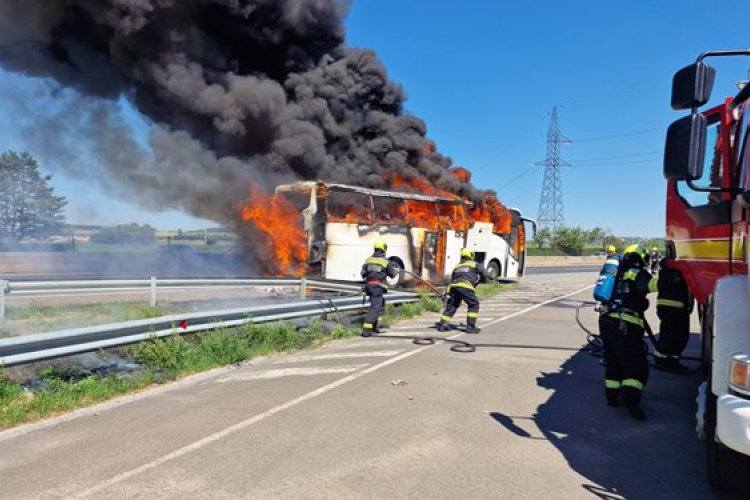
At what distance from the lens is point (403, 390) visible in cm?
555

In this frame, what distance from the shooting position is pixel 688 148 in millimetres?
3314

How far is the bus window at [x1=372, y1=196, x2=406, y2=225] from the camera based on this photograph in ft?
48.1

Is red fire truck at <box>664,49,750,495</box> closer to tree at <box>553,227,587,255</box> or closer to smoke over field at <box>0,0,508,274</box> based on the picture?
smoke over field at <box>0,0,508,274</box>

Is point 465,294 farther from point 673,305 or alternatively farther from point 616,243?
point 616,243

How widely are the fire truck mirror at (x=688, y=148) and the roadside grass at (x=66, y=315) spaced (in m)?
6.96

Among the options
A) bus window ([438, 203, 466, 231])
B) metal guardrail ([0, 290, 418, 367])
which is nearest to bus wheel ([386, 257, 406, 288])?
bus window ([438, 203, 466, 231])

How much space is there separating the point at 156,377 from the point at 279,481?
3.02 metres

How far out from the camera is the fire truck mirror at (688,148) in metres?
3.30

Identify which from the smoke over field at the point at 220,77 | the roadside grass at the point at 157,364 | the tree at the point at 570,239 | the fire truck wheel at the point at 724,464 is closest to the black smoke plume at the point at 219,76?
the smoke over field at the point at 220,77

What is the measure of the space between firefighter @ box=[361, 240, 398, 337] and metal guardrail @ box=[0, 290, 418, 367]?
2.08 feet

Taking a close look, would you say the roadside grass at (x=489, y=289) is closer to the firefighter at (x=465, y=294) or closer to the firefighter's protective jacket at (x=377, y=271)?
the firefighter at (x=465, y=294)

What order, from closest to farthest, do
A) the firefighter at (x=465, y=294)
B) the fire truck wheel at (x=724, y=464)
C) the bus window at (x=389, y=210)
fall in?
the fire truck wheel at (x=724, y=464) → the firefighter at (x=465, y=294) → the bus window at (x=389, y=210)

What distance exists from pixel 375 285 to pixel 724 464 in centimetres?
627

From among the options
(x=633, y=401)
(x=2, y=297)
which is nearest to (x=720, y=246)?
(x=633, y=401)
